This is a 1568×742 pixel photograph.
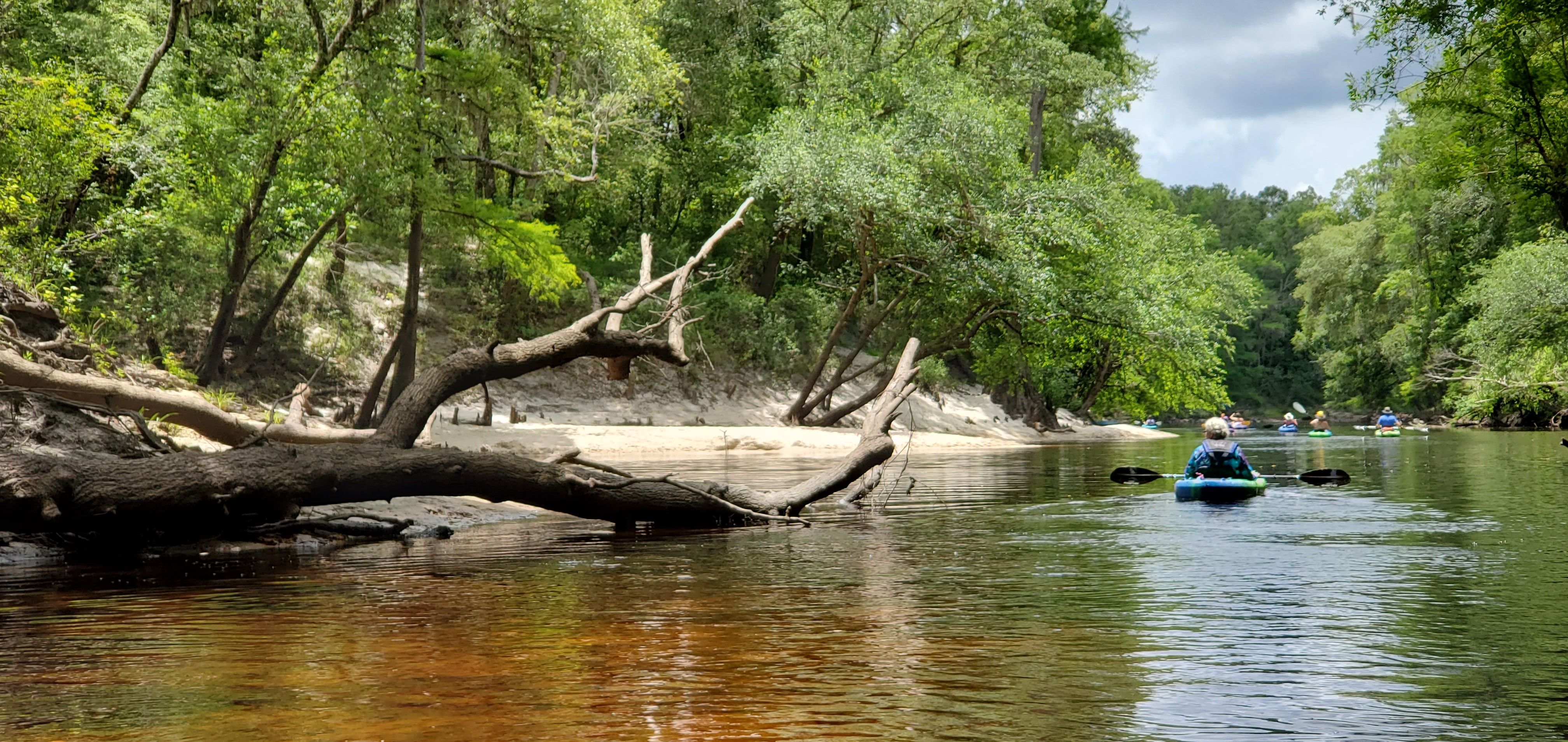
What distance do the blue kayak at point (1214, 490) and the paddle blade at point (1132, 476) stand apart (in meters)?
4.35

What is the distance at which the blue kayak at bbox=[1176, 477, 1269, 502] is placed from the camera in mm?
17203

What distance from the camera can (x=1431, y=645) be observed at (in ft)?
22.2

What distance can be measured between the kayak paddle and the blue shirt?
2.48 meters

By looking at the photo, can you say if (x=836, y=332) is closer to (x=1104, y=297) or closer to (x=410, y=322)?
(x=1104, y=297)

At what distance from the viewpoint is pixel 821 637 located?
7066mm

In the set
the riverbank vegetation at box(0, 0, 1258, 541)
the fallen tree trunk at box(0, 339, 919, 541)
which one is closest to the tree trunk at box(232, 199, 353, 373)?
the riverbank vegetation at box(0, 0, 1258, 541)

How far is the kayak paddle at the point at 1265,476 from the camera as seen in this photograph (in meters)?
20.5

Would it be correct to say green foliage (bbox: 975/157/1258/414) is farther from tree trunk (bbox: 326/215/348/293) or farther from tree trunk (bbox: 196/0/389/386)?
tree trunk (bbox: 196/0/389/386)

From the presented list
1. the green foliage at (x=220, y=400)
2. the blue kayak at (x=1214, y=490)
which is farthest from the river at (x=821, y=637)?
the green foliage at (x=220, y=400)

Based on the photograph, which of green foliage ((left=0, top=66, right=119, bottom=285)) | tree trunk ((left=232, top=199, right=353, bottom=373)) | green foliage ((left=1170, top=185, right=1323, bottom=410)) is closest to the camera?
green foliage ((left=0, top=66, right=119, bottom=285))

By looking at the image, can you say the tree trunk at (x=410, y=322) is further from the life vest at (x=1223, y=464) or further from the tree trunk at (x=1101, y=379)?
the tree trunk at (x=1101, y=379)

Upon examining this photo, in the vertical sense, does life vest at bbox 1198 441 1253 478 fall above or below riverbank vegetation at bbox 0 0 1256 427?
below

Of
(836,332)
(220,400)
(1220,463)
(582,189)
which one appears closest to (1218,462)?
(1220,463)

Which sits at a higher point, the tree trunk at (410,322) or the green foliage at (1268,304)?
the green foliage at (1268,304)
